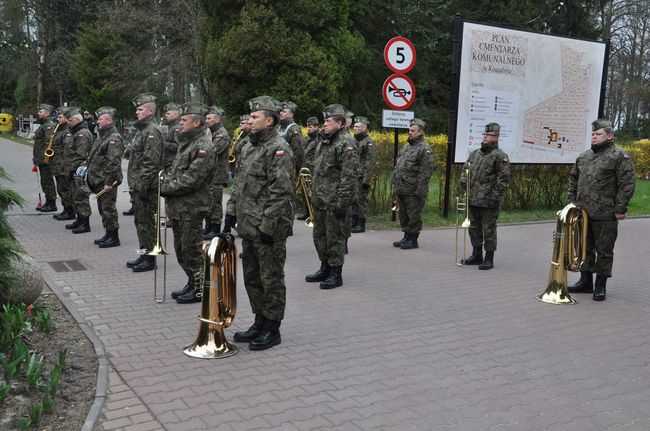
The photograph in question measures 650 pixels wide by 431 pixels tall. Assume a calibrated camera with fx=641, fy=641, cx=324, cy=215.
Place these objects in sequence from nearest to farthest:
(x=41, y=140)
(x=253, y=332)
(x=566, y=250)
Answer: (x=253, y=332) < (x=566, y=250) < (x=41, y=140)

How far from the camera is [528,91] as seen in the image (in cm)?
1298

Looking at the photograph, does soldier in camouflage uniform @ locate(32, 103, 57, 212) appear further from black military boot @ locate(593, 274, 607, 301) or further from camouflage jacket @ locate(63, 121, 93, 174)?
black military boot @ locate(593, 274, 607, 301)

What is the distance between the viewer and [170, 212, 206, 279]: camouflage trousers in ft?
21.7

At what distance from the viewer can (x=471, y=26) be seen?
12000mm

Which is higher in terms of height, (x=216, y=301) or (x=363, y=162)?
(x=363, y=162)

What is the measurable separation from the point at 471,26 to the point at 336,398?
9307 mm

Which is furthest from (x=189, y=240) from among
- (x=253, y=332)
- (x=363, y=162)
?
(x=363, y=162)

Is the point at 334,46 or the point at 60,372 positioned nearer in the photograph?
the point at 60,372

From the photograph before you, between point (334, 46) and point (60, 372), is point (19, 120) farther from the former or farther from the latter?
point (60, 372)

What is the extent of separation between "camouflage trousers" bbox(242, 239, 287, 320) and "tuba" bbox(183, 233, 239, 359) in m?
0.16

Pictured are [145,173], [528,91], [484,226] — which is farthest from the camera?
[528,91]

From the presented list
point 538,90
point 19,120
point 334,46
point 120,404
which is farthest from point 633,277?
point 19,120

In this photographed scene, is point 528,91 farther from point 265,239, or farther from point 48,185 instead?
point 48,185

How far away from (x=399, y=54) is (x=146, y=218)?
5.62m
